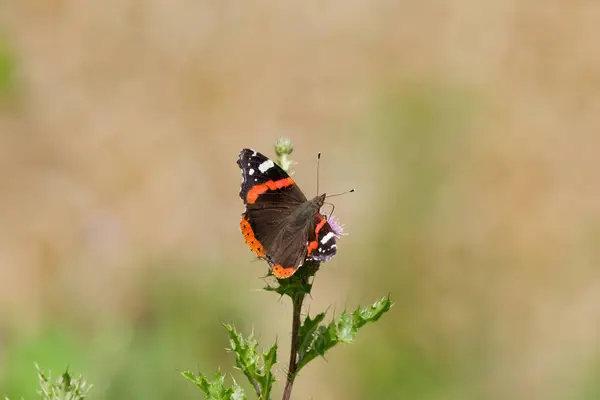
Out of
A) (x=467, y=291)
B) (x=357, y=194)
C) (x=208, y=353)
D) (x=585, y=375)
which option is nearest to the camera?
(x=208, y=353)

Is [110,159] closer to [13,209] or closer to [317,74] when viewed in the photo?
[13,209]

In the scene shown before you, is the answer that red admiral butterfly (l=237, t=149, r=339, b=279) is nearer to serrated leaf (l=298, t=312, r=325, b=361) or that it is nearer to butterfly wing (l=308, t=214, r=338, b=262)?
butterfly wing (l=308, t=214, r=338, b=262)

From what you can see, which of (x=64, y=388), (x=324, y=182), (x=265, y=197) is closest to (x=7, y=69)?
(x=324, y=182)

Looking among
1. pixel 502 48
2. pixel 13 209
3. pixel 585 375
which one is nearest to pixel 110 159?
pixel 13 209

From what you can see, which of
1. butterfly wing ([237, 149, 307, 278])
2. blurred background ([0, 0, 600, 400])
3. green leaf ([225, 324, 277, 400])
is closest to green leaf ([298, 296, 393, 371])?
green leaf ([225, 324, 277, 400])

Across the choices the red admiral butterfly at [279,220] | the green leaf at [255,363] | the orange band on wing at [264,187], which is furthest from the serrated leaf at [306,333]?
the orange band on wing at [264,187]

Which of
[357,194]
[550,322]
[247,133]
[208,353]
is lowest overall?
[208,353]
